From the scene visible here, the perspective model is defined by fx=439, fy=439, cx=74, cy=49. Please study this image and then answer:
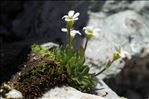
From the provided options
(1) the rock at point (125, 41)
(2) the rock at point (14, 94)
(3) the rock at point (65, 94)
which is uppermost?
(1) the rock at point (125, 41)

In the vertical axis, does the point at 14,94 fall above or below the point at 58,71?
below

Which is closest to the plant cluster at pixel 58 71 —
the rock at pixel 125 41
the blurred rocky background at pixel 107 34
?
the blurred rocky background at pixel 107 34

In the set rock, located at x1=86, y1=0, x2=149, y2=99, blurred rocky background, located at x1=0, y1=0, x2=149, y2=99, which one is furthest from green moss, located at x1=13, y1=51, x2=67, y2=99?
rock, located at x1=86, y1=0, x2=149, y2=99

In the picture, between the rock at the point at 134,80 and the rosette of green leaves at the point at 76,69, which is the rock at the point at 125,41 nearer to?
the rock at the point at 134,80

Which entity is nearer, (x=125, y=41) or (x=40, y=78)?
(x=40, y=78)

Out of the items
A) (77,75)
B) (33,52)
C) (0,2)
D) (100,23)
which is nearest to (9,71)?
(33,52)

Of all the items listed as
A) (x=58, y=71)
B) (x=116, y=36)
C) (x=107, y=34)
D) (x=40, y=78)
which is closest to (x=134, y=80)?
(x=116, y=36)

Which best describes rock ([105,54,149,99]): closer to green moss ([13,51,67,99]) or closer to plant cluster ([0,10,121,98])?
plant cluster ([0,10,121,98])

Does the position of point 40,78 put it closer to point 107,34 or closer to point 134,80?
point 107,34
